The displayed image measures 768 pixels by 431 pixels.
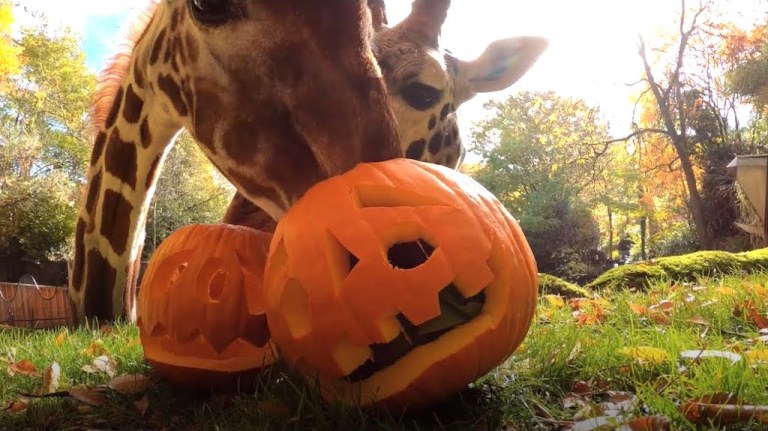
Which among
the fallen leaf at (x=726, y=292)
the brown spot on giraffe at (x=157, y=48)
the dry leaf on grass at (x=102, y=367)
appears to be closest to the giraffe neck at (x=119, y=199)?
the brown spot on giraffe at (x=157, y=48)

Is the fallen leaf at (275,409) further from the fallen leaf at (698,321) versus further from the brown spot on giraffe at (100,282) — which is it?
the brown spot on giraffe at (100,282)

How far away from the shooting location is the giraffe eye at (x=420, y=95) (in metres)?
2.59

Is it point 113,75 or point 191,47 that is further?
point 113,75

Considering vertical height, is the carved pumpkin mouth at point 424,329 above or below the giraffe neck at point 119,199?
below

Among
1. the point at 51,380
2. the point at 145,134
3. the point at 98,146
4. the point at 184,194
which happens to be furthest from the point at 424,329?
the point at 184,194

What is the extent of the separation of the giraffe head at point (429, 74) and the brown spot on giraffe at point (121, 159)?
129cm

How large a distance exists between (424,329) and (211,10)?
102cm

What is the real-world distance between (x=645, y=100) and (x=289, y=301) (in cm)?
2176

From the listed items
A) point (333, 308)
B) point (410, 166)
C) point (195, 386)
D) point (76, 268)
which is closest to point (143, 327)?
point (195, 386)

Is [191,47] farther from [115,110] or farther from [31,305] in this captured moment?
[31,305]

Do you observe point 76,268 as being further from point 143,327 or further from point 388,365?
point 388,365

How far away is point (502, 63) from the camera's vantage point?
3.18 m

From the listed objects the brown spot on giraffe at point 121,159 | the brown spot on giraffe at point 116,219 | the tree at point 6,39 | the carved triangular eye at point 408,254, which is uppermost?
the tree at point 6,39

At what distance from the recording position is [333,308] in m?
1.07
